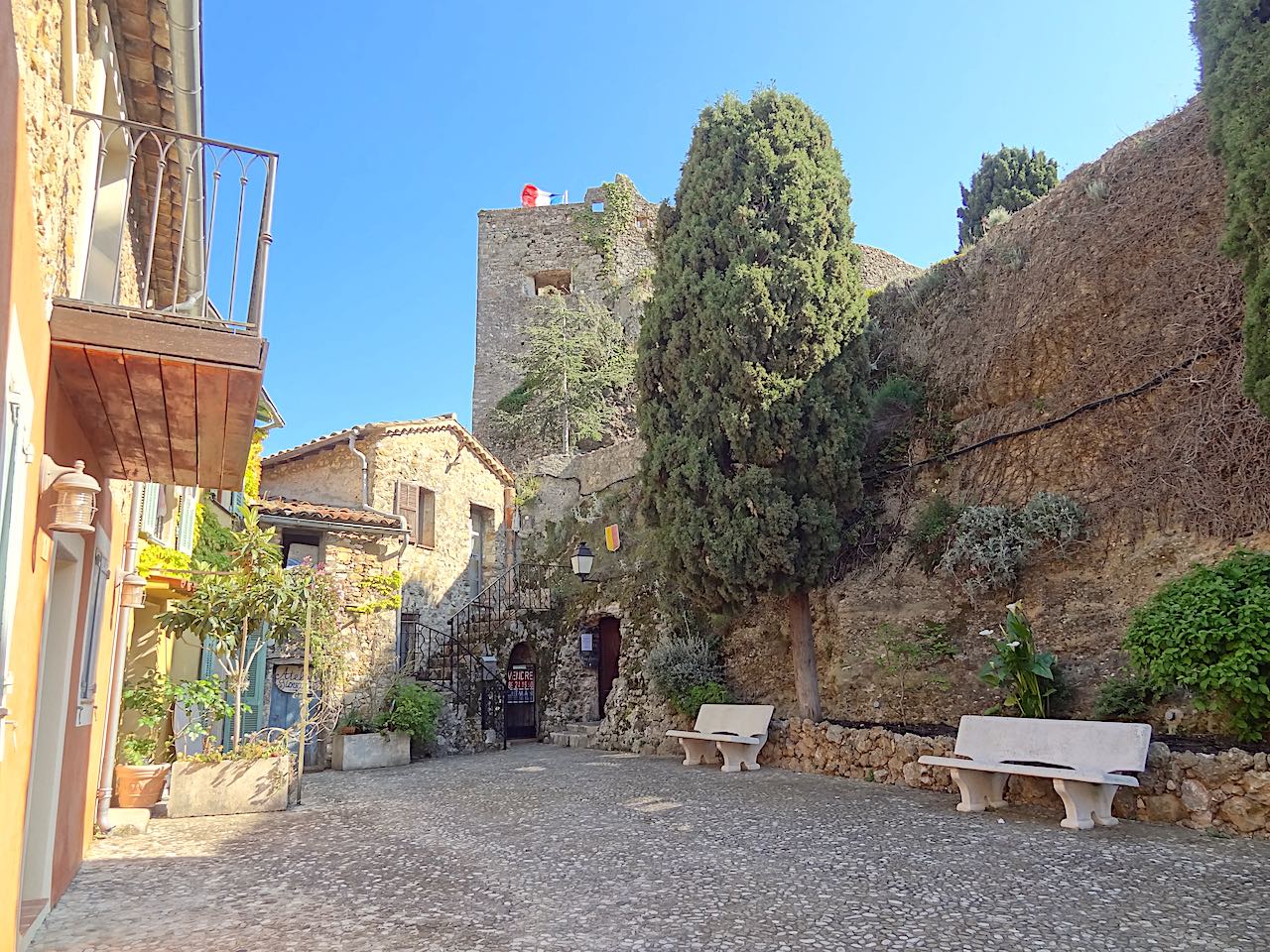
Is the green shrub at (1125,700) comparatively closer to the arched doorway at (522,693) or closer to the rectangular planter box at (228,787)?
the rectangular planter box at (228,787)

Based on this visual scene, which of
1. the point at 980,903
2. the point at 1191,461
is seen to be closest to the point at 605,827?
the point at 980,903

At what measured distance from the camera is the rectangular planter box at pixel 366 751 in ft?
40.5

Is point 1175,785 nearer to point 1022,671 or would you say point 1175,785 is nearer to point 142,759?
point 1022,671

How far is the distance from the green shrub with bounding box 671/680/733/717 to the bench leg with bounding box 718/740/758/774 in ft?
4.19

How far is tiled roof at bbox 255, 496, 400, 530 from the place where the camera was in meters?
13.2

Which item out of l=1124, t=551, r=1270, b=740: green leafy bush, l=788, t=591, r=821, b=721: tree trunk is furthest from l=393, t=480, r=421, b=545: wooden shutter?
l=1124, t=551, r=1270, b=740: green leafy bush

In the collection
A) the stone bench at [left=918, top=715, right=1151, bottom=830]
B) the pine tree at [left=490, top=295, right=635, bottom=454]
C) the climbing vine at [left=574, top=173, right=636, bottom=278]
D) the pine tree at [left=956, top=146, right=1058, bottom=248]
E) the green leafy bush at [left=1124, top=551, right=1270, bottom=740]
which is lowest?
the stone bench at [left=918, top=715, right=1151, bottom=830]

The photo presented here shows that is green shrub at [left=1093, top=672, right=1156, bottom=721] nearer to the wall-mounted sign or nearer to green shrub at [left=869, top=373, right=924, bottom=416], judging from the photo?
green shrub at [left=869, top=373, right=924, bottom=416]

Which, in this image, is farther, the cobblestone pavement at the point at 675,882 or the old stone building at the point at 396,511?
the old stone building at the point at 396,511

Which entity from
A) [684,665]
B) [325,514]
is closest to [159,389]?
[684,665]

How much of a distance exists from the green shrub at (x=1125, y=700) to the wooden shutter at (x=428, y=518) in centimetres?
1194

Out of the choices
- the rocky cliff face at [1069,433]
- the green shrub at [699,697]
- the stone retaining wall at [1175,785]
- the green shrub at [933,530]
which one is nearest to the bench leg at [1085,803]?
the stone retaining wall at [1175,785]

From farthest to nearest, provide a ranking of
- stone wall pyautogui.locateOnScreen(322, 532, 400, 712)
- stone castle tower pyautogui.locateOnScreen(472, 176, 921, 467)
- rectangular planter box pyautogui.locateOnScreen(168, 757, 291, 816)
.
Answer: stone castle tower pyautogui.locateOnScreen(472, 176, 921, 467)
stone wall pyautogui.locateOnScreen(322, 532, 400, 712)
rectangular planter box pyautogui.locateOnScreen(168, 757, 291, 816)

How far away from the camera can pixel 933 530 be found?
34.5 feet
